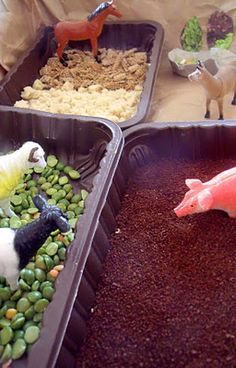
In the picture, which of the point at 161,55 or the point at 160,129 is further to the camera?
the point at 161,55

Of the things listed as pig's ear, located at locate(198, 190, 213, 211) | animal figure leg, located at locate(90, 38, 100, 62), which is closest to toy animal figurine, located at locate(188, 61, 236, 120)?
pig's ear, located at locate(198, 190, 213, 211)

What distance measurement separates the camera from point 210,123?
104 centimetres

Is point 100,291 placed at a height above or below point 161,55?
below

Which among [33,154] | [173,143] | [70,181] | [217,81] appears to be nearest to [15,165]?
[33,154]

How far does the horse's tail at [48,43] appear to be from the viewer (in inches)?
58.6

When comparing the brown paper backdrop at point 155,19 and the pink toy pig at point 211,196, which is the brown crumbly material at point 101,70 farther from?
the pink toy pig at point 211,196

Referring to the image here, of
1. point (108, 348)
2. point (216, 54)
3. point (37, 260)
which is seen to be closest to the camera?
point (108, 348)

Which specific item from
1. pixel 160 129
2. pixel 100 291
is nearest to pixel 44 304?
pixel 100 291

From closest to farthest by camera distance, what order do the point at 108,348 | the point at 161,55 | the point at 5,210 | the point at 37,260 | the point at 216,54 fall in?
1. the point at 108,348
2. the point at 37,260
3. the point at 5,210
4. the point at 216,54
5. the point at 161,55

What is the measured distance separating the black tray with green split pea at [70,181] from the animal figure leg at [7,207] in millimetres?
139

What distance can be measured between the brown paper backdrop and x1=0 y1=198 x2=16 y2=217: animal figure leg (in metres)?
0.44

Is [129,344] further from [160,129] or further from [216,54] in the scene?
[216,54]

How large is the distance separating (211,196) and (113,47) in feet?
2.80

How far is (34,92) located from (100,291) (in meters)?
0.68
